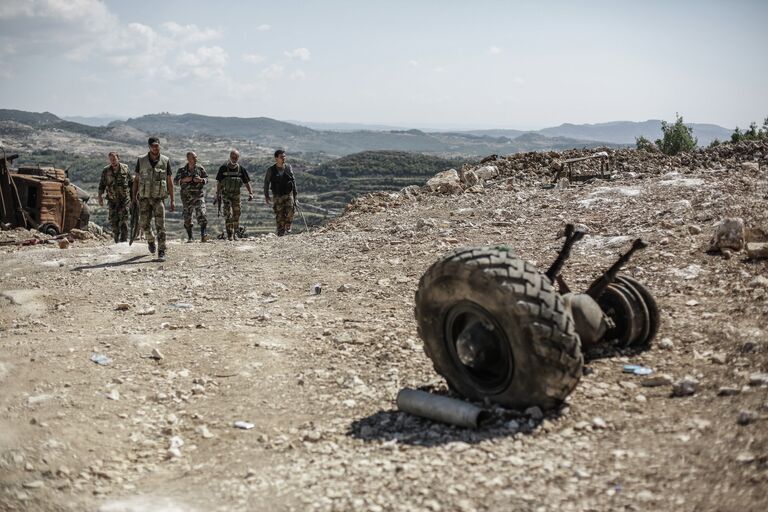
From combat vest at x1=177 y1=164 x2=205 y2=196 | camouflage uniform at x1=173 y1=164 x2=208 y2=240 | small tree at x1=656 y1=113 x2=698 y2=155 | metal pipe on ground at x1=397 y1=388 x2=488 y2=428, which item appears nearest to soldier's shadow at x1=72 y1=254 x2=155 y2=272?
camouflage uniform at x1=173 y1=164 x2=208 y2=240

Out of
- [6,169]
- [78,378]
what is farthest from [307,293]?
[6,169]

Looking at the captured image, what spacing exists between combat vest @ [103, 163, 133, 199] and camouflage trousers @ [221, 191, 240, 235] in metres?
1.86

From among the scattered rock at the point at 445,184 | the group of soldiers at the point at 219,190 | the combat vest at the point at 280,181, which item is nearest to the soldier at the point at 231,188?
the group of soldiers at the point at 219,190

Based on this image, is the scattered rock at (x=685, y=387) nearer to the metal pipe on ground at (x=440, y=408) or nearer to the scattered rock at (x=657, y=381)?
the scattered rock at (x=657, y=381)

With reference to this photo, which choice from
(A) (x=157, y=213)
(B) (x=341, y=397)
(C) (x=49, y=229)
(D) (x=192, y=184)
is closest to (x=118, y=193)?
(D) (x=192, y=184)

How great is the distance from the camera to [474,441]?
343cm

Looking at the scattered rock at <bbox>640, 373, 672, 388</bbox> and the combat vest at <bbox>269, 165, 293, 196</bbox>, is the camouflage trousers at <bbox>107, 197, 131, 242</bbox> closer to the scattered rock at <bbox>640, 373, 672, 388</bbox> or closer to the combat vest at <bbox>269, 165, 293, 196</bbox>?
the combat vest at <bbox>269, 165, 293, 196</bbox>

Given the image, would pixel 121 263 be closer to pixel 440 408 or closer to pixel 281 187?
pixel 281 187

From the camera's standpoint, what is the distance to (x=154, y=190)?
31.1 feet

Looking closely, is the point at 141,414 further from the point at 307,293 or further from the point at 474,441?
the point at 307,293

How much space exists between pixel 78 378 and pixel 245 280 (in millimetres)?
3509

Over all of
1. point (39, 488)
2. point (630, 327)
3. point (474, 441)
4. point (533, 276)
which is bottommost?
point (39, 488)

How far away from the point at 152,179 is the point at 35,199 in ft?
25.6

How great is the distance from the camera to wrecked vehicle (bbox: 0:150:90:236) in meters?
14.9
